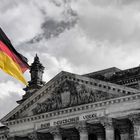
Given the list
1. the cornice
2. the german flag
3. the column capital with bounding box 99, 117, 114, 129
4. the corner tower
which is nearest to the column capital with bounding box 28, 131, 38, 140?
the cornice

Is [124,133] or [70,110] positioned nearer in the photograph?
[124,133]

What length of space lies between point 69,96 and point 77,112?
6.32ft

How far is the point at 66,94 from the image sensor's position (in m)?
42.7

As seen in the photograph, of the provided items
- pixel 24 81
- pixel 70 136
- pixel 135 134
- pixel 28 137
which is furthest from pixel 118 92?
pixel 24 81

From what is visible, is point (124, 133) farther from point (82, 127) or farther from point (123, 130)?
point (82, 127)

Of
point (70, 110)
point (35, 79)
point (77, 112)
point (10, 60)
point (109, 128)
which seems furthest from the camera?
point (35, 79)

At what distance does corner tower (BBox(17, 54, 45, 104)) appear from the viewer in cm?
5255

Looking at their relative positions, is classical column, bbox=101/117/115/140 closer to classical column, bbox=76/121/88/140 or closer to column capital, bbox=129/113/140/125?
column capital, bbox=129/113/140/125

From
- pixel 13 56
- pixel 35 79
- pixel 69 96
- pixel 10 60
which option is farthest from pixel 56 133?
pixel 10 60

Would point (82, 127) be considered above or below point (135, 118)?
below

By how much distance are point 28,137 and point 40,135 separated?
152 centimetres

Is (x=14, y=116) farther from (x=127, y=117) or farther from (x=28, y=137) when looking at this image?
(x=127, y=117)

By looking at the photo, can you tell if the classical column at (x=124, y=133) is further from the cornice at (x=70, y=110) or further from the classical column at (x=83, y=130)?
the classical column at (x=83, y=130)

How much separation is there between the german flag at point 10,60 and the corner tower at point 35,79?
114 ft
